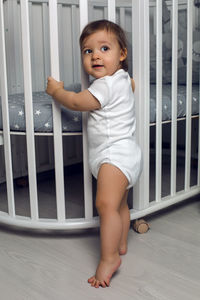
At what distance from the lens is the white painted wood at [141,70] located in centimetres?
123

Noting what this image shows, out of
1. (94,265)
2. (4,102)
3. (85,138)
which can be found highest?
(4,102)

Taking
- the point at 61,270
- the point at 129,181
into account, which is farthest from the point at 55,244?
the point at 129,181

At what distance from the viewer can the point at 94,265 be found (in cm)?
113

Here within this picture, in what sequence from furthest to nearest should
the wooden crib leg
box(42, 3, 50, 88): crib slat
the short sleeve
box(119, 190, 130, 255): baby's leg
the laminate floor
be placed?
box(42, 3, 50, 88): crib slat, the wooden crib leg, box(119, 190, 130, 255): baby's leg, the short sleeve, the laminate floor

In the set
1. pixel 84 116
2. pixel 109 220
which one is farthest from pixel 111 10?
pixel 109 220

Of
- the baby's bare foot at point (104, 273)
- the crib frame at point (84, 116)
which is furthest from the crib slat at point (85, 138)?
the baby's bare foot at point (104, 273)

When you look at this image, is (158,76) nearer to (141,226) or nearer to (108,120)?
(108,120)

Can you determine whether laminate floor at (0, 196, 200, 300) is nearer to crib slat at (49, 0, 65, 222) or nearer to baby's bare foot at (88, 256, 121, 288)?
baby's bare foot at (88, 256, 121, 288)

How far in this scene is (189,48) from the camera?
144 cm

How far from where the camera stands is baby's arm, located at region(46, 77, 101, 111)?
1.10 meters

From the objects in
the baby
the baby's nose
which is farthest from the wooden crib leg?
the baby's nose

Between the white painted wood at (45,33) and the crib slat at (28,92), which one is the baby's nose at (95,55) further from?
the white painted wood at (45,33)

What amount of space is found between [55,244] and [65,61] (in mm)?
1074

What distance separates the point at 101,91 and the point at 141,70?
228 millimetres
